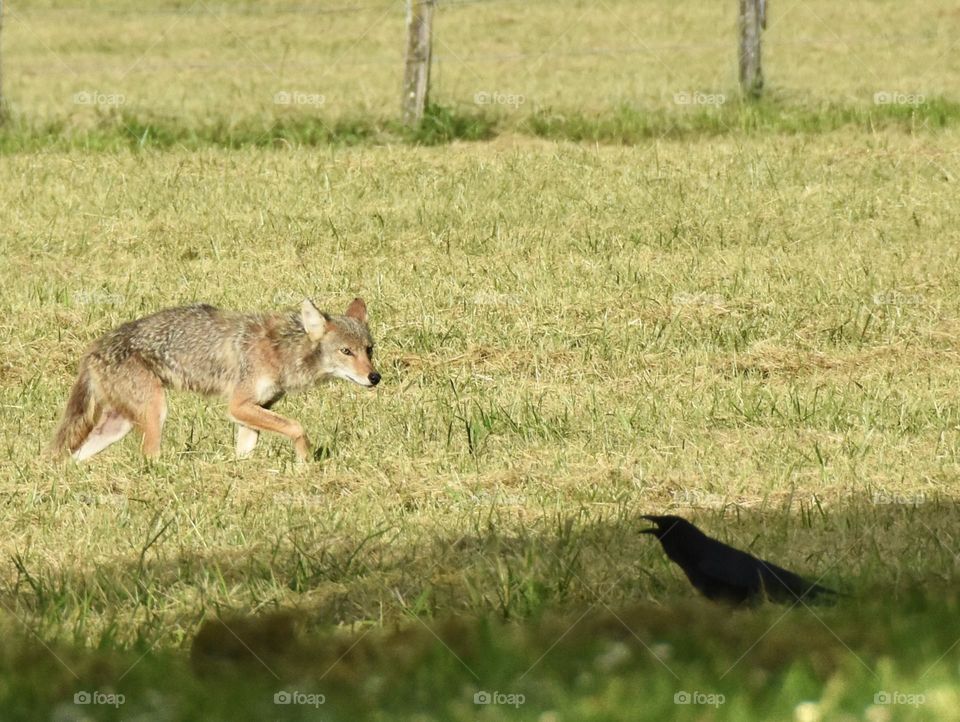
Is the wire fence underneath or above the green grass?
underneath

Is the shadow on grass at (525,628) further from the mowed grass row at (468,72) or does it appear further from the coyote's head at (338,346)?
the mowed grass row at (468,72)

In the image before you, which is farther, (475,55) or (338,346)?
(475,55)

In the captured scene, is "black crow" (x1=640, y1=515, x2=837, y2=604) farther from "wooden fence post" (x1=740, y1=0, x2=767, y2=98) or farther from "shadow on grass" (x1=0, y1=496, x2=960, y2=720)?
"wooden fence post" (x1=740, y1=0, x2=767, y2=98)

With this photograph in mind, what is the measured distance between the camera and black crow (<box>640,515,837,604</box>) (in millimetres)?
6660

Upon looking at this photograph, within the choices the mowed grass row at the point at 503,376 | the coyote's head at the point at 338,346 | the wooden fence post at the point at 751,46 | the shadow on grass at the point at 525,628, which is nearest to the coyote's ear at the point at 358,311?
the coyote's head at the point at 338,346

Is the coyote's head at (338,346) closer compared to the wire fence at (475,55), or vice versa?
the coyote's head at (338,346)

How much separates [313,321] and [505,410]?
1375mm

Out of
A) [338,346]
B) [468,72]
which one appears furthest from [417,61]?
[338,346]

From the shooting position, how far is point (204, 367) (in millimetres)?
10164

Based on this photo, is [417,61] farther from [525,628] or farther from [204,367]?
[525,628]

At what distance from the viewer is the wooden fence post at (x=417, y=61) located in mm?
19641

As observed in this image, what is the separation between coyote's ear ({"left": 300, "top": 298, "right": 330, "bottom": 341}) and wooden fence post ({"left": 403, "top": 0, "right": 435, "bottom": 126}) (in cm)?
990

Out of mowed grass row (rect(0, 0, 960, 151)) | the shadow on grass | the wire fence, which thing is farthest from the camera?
the wire fence

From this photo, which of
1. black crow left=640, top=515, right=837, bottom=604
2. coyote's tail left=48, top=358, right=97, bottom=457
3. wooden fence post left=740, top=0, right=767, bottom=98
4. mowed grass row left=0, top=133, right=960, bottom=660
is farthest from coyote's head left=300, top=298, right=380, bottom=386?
wooden fence post left=740, top=0, right=767, bottom=98
